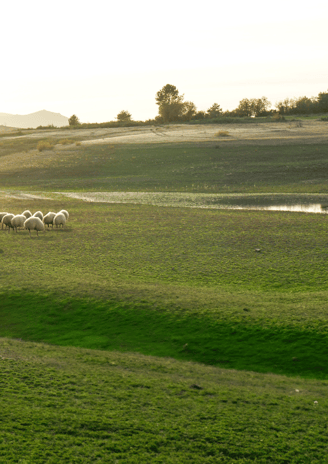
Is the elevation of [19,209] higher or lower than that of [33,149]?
lower

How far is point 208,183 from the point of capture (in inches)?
1650

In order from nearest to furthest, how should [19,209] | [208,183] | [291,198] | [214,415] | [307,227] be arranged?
[214,415] < [307,227] < [19,209] < [291,198] < [208,183]

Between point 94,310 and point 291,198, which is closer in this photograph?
point 94,310

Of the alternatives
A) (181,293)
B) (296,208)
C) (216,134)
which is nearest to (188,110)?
(216,134)

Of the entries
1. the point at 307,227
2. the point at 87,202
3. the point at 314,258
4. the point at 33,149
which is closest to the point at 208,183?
the point at 87,202

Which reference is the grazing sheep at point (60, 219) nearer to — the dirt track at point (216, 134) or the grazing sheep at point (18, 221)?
the grazing sheep at point (18, 221)

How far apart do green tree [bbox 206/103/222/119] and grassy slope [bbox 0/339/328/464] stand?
320 feet

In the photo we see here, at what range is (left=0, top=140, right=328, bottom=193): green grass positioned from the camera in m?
40.8

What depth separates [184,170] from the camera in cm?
4722

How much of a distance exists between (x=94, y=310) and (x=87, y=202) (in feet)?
72.6

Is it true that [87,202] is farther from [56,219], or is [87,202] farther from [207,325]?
[207,325]

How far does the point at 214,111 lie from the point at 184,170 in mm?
67756

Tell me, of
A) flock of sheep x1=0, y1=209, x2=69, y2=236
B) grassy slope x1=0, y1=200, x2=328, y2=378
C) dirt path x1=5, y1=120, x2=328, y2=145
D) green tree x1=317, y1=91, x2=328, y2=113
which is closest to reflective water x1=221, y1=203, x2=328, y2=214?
grassy slope x1=0, y1=200, x2=328, y2=378

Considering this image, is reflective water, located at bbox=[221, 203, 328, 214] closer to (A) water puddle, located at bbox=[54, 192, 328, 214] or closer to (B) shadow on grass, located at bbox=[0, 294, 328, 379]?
(A) water puddle, located at bbox=[54, 192, 328, 214]
